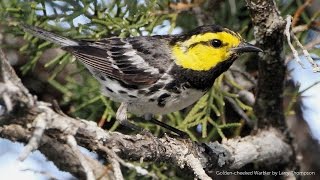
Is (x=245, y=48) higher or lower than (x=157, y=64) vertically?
higher

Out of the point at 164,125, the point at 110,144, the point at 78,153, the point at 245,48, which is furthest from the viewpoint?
the point at 164,125

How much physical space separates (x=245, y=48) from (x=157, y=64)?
0.40 m

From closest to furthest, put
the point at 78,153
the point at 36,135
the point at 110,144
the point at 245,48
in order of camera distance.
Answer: the point at 36,135 < the point at 78,153 < the point at 110,144 < the point at 245,48

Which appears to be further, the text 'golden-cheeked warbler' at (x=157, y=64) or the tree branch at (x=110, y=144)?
the text 'golden-cheeked warbler' at (x=157, y=64)

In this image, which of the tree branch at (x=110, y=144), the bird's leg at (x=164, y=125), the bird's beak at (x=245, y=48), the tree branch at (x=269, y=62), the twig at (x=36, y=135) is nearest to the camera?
the twig at (x=36, y=135)

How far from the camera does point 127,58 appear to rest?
119 inches

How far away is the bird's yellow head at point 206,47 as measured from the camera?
2828 millimetres

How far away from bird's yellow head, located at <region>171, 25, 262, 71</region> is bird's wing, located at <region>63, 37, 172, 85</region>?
0.25 feet

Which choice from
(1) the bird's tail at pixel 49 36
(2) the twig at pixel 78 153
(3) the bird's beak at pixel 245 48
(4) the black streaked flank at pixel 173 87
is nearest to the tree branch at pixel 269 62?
(3) the bird's beak at pixel 245 48

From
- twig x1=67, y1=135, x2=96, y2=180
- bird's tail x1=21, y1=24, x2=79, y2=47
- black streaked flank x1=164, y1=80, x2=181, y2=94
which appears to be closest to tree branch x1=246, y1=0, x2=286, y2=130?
black streaked flank x1=164, y1=80, x2=181, y2=94

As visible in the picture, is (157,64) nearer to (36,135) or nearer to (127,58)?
(127,58)

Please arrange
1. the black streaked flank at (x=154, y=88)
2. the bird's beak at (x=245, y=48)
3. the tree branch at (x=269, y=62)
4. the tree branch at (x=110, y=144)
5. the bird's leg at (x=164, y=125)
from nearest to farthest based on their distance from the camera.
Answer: the tree branch at (x=110, y=144) < the tree branch at (x=269, y=62) < the bird's beak at (x=245, y=48) < the black streaked flank at (x=154, y=88) < the bird's leg at (x=164, y=125)

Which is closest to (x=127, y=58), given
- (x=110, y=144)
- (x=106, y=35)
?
(x=106, y=35)

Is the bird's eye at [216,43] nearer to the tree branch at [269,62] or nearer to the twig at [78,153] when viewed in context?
the tree branch at [269,62]
